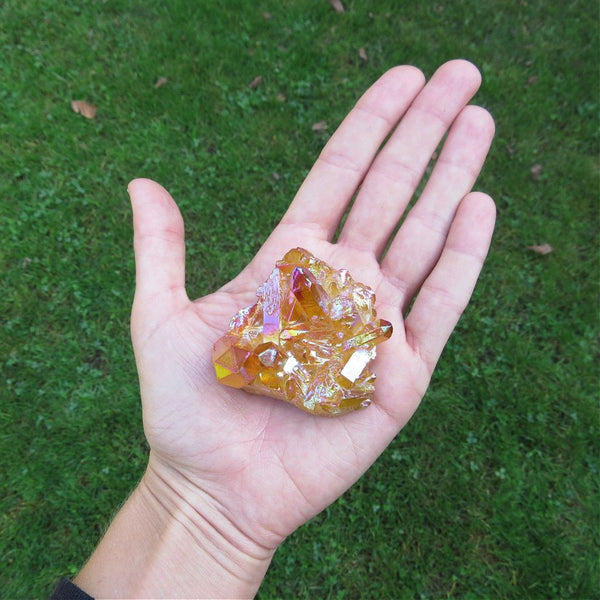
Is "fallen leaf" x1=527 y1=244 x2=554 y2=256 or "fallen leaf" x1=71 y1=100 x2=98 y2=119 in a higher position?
"fallen leaf" x1=527 y1=244 x2=554 y2=256

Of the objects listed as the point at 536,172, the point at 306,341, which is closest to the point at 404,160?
the point at 306,341

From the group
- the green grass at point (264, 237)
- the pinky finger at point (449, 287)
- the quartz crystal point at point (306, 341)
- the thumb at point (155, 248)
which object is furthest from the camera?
the green grass at point (264, 237)

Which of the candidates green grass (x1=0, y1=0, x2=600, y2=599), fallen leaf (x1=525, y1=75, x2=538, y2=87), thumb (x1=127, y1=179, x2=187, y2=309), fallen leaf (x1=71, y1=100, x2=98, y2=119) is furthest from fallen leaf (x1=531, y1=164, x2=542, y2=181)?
fallen leaf (x1=71, y1=100, x2=98, y2=119)

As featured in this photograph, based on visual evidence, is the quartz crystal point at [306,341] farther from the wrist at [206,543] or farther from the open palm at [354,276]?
the wrist at [206,543]

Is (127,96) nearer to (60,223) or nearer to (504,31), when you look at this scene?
(60,223)

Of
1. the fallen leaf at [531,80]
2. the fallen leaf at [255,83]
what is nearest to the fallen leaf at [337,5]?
the fallen leaf at [255,83]

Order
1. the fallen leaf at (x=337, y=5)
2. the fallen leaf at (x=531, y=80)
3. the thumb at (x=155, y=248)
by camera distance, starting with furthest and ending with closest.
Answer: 1. the fallen leaf at (x=337, y=5)
2. the fallen leaf at (x=531, y=80)
3. the thumb at (x=155, y=248)

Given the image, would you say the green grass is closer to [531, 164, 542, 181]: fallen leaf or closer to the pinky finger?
[531, 164, 542, 181]: fallen leaf
